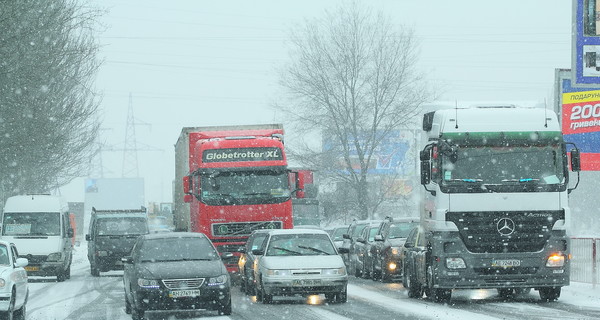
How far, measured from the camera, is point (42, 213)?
3862 centimetres

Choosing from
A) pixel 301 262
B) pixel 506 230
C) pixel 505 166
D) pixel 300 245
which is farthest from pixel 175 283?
pixel 505 166

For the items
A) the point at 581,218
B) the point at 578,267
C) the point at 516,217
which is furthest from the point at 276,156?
the point at 581,218

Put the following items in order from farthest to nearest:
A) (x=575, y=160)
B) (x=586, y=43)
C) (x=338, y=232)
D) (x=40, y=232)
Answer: (x=338, y=232) → (x=40, y=232) → (x=586, y=43) → (x=575, y=160)

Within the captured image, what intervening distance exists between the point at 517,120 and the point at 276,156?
9.56 meters

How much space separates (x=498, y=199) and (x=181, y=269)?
5.72 m

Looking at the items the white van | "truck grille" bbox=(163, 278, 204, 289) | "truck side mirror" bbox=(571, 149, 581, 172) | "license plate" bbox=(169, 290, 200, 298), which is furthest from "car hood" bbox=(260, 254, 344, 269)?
the white van

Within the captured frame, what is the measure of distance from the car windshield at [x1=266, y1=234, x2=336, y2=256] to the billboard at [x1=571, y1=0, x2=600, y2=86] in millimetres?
6492

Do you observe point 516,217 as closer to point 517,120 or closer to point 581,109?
point 517,120

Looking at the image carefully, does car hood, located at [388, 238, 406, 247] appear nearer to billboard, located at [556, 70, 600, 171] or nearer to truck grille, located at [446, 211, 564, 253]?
billboard, located at [556, 70, 600, 171]

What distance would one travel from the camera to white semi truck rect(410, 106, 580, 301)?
21281 millimetres

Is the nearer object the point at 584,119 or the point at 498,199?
the point at 498,199

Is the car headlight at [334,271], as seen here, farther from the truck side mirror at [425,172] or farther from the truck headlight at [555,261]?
the truck headlight at [555,261]

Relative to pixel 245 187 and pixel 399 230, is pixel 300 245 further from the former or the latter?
pixel 399 230

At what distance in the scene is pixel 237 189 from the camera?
29.8 m
